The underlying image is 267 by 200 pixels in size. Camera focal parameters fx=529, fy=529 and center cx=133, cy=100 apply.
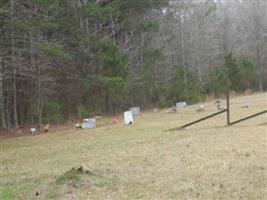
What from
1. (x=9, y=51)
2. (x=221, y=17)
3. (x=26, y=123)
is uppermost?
(x=221, y=17)

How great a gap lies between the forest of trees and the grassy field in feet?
18.6

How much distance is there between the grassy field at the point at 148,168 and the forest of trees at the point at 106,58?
18.6 feet

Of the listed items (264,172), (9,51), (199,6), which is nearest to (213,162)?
(264,172)

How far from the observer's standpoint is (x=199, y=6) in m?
38.9

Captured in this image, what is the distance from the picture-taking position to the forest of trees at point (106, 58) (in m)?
18.6

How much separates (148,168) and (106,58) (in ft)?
51.2

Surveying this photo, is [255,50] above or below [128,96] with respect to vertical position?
above

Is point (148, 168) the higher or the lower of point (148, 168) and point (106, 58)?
the lower

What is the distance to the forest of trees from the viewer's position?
18.6 meters

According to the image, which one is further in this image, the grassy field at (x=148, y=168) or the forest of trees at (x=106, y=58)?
the forest of trees at (x=106, y=58)

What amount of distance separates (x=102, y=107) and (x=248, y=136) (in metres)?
15.1

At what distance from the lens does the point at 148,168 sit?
7.37 m

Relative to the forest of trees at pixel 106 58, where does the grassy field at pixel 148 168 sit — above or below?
below

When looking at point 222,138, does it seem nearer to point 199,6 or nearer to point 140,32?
point 140,32
